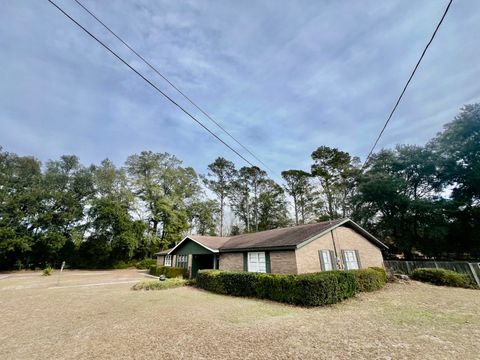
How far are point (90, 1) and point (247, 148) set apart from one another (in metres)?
7.95

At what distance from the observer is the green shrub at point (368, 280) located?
12659 millimetres

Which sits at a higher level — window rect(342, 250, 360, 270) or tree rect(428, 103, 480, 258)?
tree rect(428, 103, 480, 258)

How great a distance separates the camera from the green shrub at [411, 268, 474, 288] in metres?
14.3

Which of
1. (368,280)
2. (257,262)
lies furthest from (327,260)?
(257,262)

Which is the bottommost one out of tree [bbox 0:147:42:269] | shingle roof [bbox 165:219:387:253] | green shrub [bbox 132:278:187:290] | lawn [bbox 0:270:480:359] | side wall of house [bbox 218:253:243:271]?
lawn [bbox 0:270:480:359]

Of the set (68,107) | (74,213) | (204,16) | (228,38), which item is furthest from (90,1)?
(74,213)

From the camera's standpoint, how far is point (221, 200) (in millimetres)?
42438

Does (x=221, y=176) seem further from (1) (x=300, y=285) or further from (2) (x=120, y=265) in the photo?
(1) (x=300, y=285)

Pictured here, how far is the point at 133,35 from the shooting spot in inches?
239

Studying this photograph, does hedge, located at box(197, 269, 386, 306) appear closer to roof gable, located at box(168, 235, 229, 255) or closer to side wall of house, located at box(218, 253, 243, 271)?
side wall of house, located at box(218, 253, 243, 271)

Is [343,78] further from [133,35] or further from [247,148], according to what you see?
[133,35]

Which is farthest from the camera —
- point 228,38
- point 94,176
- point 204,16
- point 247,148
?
point 94,176

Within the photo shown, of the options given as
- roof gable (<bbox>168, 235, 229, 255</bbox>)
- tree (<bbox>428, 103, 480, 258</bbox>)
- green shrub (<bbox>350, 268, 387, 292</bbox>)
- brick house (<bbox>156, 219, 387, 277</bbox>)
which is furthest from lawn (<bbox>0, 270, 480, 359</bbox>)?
tree (<bbox>428, 103, 480, 258</bbox>)

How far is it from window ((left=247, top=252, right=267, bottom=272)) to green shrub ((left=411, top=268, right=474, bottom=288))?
1129 cm
